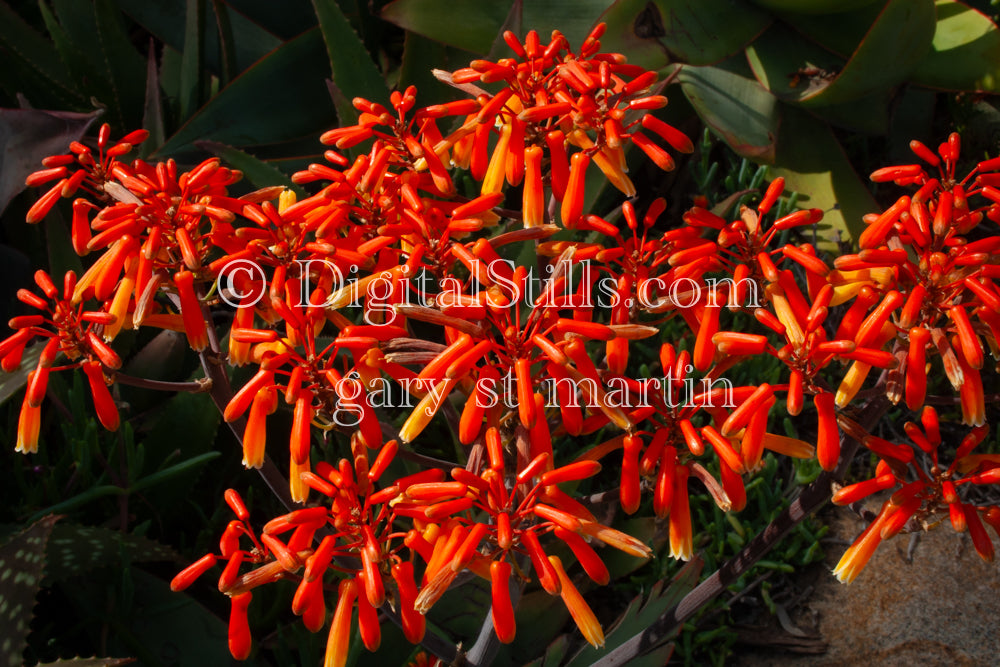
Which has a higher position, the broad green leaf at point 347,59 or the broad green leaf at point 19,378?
the broad green leaf at point 347,59

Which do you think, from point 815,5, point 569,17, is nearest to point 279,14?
point 569,17

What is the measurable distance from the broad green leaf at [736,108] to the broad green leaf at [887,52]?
0.13 m

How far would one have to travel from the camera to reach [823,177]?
2.19 metres

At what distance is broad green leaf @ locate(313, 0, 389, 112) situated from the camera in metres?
1.95

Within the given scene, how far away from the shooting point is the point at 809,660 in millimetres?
1727

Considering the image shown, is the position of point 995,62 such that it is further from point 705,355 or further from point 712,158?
point 705,355

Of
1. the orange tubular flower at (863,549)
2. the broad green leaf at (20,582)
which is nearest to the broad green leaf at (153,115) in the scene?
the broad green leaf at (20,582)

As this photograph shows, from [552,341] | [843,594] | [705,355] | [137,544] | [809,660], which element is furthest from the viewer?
[843,594]

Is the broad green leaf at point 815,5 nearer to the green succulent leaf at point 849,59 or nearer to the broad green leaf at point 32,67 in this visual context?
the green succulent leaf at point 849,59

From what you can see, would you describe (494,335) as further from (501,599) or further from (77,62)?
(77,62)

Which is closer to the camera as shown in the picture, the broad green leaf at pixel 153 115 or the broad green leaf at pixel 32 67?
the broad green leaf at pixel 153 115

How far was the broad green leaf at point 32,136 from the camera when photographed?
1.81 metres

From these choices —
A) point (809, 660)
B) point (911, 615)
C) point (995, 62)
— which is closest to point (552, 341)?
point (809, 660)

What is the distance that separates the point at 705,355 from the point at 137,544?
1.10 metres
